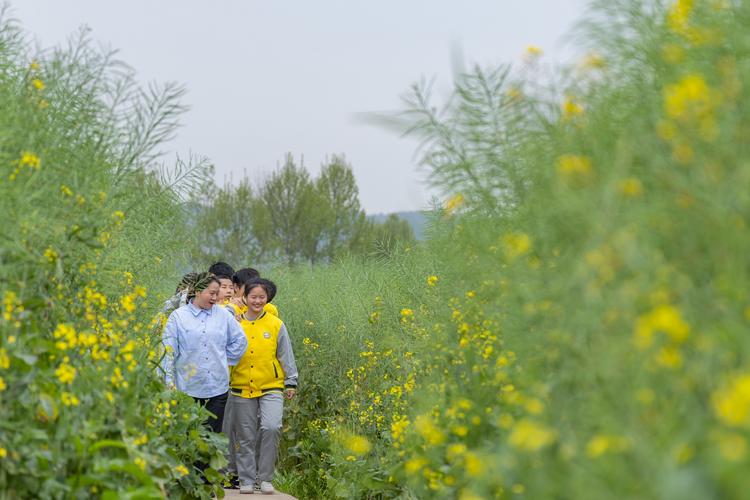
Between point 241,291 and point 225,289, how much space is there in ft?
2.62

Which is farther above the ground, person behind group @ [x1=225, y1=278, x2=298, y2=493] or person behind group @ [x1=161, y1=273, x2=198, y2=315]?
person behind group @ [x1=161, y1=273, x2=198, y2=315]

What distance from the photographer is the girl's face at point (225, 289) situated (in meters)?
9.64

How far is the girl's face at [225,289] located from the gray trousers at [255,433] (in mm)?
931

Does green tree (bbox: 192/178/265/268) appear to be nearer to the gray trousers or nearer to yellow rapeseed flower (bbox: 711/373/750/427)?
the gray trousers

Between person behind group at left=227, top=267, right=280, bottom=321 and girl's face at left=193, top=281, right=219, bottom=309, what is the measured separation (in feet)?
4.14

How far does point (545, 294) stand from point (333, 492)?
20.9 feet

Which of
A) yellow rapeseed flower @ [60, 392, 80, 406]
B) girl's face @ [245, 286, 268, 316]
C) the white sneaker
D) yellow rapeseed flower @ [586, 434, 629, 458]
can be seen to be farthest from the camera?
girl's face @ [245, 286, 268, 316]

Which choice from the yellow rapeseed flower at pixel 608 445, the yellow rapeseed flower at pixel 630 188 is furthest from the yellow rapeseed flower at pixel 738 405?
the yellow rapeseed flower at pixel 630 188

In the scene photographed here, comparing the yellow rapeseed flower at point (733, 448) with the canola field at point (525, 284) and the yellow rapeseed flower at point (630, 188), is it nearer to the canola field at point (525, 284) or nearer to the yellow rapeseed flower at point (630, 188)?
the canola field at point (525, 284)

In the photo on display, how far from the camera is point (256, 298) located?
9.91 m

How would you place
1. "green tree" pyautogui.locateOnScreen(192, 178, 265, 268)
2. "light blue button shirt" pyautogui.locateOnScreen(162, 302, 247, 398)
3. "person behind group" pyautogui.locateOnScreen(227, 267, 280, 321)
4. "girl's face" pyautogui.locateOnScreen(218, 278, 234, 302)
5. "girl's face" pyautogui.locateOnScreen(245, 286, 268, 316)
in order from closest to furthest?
"light blue button shirt" pyautogui.locateOnScreen(162, 302, 247, 398) < "girl's face" pyautogui.locateOnScreen(218, 278, 234, 302) < "girl's face" pyautogui.locateOnScreen(245, 286, 268, 316) < "person behind group" pyautogui.locateOnScreen(227, 267, 280, 321) < "green tree" pyautogui.locateOnScreen(192, 178, 265, 268)

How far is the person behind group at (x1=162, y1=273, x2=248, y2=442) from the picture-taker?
879cm

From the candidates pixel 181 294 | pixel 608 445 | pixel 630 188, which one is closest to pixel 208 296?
pixel 181 294

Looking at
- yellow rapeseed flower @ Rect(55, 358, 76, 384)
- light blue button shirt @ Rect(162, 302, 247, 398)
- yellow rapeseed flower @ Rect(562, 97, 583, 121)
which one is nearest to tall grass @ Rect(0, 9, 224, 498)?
yellow rapeseed flower @ Rect(55, 358, 76, 384)
